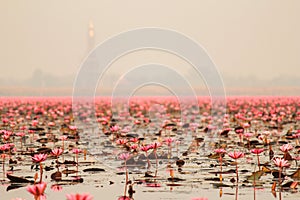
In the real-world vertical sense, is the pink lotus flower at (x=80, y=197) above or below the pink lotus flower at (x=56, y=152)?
above

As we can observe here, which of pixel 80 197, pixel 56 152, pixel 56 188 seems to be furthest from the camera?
pixel 56 152

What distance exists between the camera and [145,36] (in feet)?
45.0

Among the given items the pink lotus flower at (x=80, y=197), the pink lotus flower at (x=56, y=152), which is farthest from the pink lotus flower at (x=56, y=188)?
the pink lotus flower at (x=80, y=197)

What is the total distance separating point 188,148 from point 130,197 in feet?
12.1

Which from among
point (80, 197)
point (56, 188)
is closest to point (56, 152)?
point (56, 188)

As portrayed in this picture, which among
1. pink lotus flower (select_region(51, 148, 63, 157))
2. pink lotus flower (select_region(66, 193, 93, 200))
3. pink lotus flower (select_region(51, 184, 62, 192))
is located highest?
pink lotus flower (select_region(66, 193, 93, 200))

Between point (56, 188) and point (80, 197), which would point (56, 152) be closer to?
point (56, 188)

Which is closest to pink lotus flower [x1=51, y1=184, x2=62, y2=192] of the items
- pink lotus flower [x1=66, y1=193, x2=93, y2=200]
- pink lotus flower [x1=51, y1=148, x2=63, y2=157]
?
pink lotus flower [x1=51, y1=148, x2=63, y2=157]

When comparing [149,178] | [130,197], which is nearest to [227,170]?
[149,178]

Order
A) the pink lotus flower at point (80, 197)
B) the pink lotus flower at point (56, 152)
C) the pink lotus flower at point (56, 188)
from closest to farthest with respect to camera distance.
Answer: the pink lotus flower at point (80, 197)
the pink lotus flower at point (56, 188)
the pink lotus flower at point (56, 152)

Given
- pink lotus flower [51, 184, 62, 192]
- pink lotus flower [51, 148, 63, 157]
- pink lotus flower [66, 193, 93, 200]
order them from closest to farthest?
pink lotus flower [66, 193, 93, 200], pink lotus flower [51, 184, 62, 192], pink lotus flower [51, 148, 63, 157]

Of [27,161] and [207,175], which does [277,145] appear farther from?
[27,161]

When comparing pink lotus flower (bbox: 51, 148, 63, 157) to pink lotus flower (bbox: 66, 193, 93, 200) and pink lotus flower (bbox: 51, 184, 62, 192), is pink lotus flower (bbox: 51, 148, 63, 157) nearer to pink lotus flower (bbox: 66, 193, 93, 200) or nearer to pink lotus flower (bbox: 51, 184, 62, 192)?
pink lotus flower (bbox: 51, 184, 62, 192)

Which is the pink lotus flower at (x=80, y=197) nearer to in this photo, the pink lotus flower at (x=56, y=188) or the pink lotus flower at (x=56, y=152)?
the pink lotus flower at (x=56, y=188)
